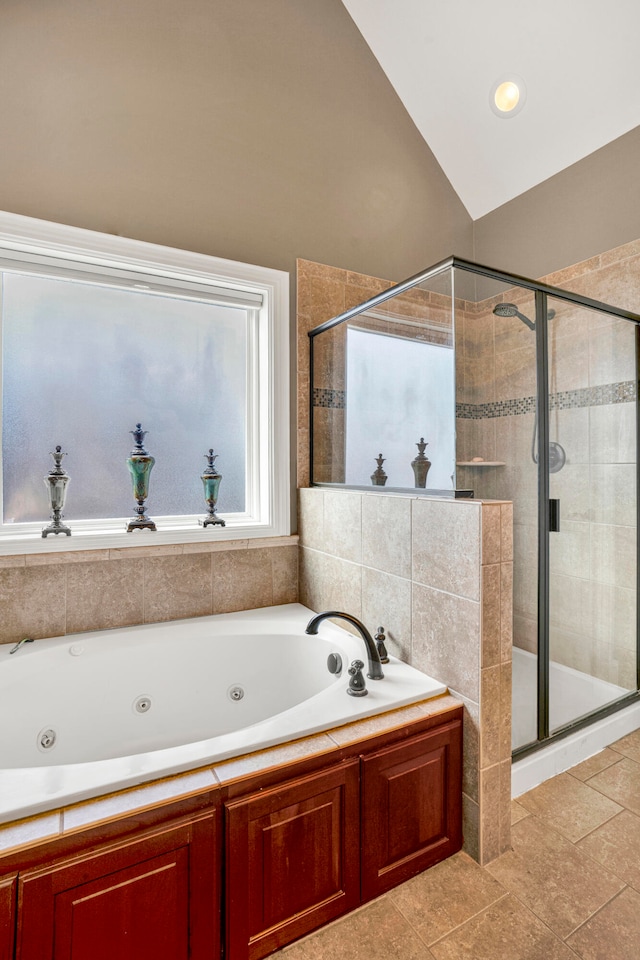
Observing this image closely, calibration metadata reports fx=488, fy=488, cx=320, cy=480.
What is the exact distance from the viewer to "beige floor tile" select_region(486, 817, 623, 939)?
1341 mm

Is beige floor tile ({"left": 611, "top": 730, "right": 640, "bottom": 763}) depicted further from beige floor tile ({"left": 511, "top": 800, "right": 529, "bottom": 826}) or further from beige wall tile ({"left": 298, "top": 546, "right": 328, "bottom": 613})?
beige wall tile ({"left": 298, "top": 546, "right": 328, "bottom": 613})

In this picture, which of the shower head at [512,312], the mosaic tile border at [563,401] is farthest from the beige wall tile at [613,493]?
the shower head at [512,312]

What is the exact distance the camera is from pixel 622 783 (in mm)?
1891

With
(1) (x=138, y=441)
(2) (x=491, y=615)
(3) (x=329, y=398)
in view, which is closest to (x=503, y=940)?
(2) (x=491, y=615)

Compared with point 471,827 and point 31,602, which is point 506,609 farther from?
point 31,602

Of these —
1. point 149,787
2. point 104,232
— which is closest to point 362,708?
point 149,787

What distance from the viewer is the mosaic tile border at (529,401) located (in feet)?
5.63

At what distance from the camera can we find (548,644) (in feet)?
6.28

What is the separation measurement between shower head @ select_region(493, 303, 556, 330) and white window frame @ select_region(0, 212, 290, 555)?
1.03 metres

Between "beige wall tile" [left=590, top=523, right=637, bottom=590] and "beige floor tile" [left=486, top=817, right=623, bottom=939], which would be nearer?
"beige floor tile" [left=486, top=817, right=623, bottom=939]

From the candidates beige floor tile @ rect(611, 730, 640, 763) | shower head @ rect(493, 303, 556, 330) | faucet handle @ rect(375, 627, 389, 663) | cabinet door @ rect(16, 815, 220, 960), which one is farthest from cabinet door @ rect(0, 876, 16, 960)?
beige floor tile @ rect(611, 730, 640, 763)

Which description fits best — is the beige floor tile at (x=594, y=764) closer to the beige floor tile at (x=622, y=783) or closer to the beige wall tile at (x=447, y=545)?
the beige floor tile at (x=622, y=783)

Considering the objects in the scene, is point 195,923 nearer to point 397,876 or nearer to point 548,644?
point 397,876

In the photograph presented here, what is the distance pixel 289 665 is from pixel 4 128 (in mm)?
2377
